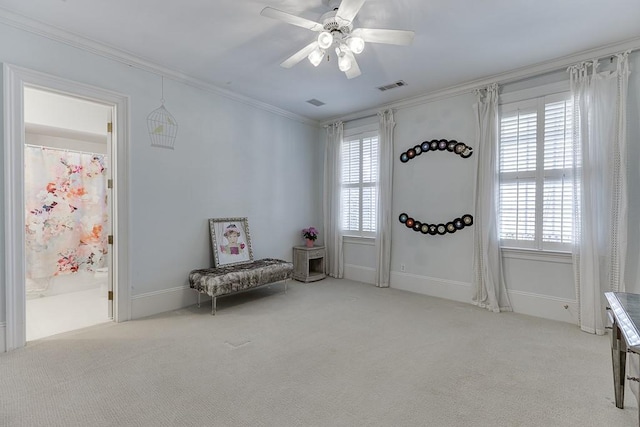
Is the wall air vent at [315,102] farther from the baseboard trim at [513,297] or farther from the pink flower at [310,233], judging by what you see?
the baseboard trim at [513,297]

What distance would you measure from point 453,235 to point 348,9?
129 inches

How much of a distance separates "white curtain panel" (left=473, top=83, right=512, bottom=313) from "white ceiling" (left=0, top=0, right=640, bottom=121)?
0.47 m

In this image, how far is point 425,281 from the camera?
4.68 meters

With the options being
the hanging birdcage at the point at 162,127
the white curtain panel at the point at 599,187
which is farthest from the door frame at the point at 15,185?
the white curtain panel at the point at 599,187

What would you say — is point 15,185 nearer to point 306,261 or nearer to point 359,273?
point 306,261

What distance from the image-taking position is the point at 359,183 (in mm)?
5484

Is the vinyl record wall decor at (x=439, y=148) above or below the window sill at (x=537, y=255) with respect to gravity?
above

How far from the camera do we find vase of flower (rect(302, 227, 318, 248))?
553 cm

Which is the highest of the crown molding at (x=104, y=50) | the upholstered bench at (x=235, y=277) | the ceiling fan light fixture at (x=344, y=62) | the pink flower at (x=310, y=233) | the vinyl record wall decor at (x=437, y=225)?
the crown molding at (x=104, y=50)

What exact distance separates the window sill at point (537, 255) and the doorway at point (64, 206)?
498 centimetres

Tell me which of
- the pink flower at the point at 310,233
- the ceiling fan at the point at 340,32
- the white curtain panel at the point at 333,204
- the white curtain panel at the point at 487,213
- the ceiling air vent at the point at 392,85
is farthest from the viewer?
the white curtain panel at the point at 333,204

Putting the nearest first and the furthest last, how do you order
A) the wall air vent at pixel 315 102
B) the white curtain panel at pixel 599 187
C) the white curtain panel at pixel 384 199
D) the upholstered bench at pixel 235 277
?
1. the white curtain panel at pixel 599 187
2. the upholstered bench at pixel 235 277
3. the wall air vent at pixel 315 102
4. the white curtain panel at pixel 384 199

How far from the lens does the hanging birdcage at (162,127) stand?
12.2 feet

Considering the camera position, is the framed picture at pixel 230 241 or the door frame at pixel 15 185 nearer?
the door frame at pixel 15 185
